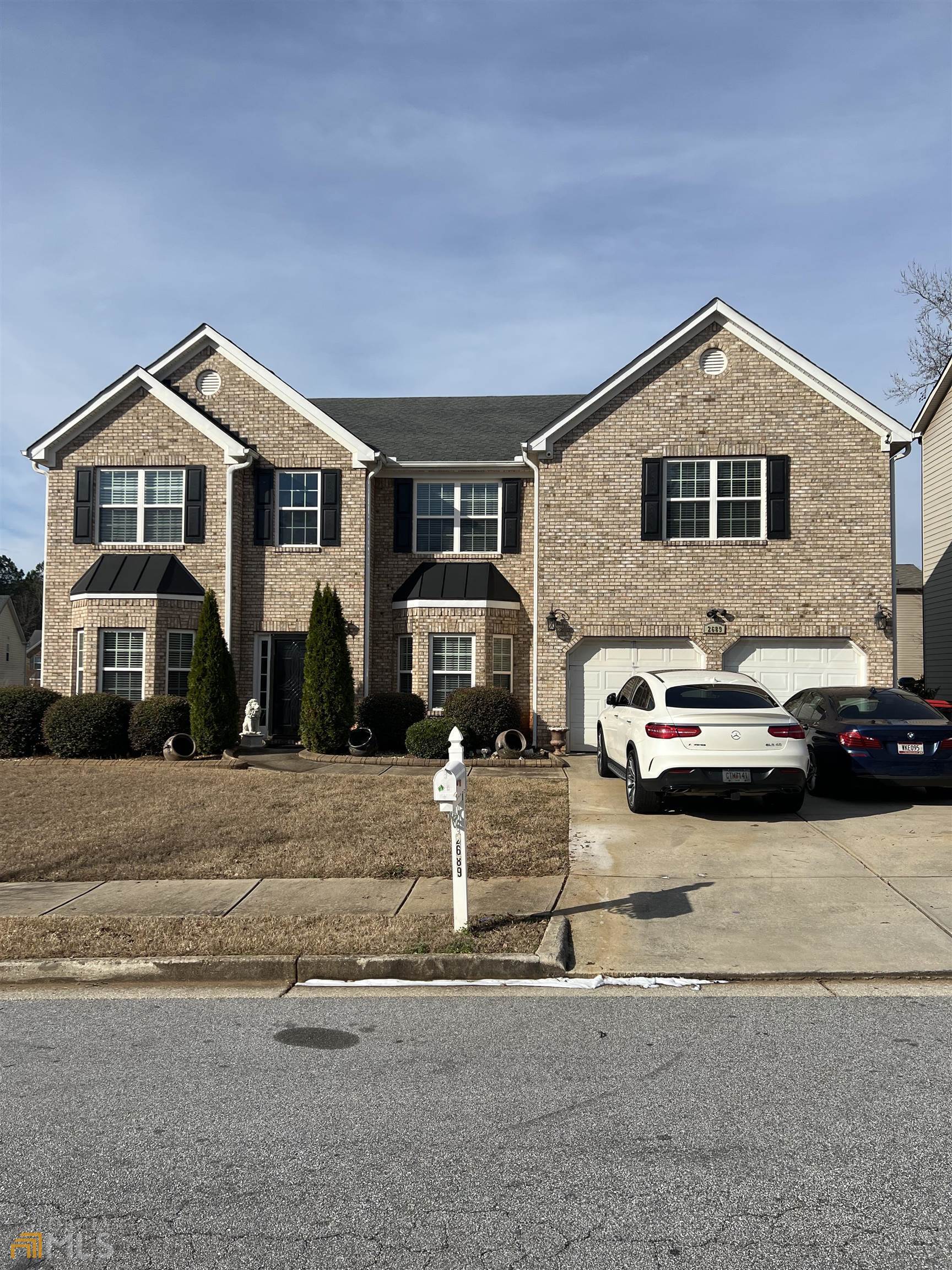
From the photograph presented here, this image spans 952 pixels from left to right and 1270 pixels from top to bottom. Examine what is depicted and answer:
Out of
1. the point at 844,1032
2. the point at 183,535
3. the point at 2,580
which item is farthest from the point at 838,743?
the point at 2,580

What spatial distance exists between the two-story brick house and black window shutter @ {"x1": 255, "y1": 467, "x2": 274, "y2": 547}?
4 centimetres

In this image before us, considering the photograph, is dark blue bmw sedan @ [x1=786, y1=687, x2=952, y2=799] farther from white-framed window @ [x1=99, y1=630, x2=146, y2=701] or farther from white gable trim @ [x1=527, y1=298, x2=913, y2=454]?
white-framed window @ [x1=99, y1=630, x2=146, y2=701]

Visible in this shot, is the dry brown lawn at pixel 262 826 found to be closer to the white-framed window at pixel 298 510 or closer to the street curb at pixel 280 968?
the street curb at pixel 280 968

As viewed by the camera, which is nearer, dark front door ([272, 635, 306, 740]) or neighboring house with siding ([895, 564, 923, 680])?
dark front door ([272, 635, 306, 740])

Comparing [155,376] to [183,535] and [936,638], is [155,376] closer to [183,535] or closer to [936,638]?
[183,535]

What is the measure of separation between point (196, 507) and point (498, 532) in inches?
231

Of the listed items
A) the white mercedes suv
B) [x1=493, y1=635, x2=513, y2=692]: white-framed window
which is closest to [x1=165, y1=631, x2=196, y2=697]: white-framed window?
[x1=493, y1=635, x2=513, y2=692]: white-framed window

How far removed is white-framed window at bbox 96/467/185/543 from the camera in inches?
752

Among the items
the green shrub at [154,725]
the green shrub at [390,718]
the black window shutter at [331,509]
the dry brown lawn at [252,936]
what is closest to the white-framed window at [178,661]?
the green shrub at [154,725]

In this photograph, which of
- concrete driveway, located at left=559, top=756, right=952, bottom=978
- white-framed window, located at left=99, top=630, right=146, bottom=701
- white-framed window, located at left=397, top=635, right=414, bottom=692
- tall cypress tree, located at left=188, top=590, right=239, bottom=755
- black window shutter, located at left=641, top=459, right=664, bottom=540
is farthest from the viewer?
white-framed window, located at left=397, top=635, right=414, bottom=692

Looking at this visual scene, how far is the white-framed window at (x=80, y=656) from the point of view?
18.4 meters

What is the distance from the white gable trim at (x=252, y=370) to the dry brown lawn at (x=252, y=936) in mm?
12874

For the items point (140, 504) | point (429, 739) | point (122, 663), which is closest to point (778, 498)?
point (429, 739)

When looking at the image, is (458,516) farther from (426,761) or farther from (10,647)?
(10,647)
